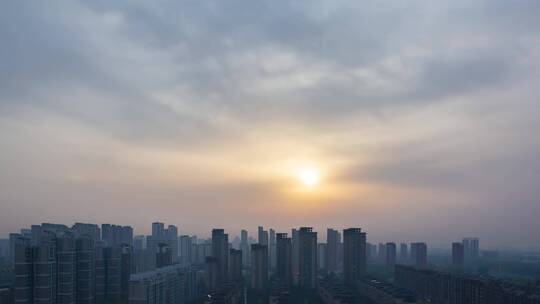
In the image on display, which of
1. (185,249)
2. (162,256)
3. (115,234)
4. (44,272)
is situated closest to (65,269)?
(44,272)

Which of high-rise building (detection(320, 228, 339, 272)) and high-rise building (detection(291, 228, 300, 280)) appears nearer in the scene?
high-rise building (detection(291, 228, 300, 280))

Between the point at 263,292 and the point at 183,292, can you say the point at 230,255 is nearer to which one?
the point at 263,292

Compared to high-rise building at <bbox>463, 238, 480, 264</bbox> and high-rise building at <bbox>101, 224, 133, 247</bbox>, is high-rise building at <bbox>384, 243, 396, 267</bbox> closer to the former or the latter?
high-rise building at <bbox>463, 238, 480, 264</bbox>

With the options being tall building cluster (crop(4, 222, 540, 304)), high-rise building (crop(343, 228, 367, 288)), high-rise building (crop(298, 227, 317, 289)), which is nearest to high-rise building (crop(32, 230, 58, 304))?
tall building cluster (crop(4, 222, 540, 304))

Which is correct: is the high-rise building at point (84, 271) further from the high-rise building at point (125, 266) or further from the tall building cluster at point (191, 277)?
the high-rise building at point (125, 266)

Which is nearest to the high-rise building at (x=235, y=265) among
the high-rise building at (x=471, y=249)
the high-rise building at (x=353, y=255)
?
Answer: the high-rise building at (x=353, y=255)

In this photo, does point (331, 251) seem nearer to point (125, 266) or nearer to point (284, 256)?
point (284, 256)
